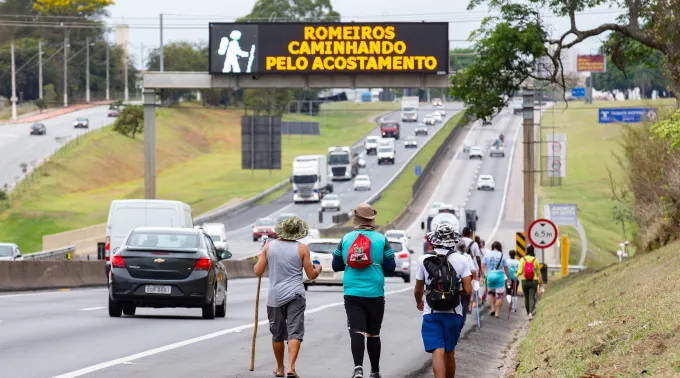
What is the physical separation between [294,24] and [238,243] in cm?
3540

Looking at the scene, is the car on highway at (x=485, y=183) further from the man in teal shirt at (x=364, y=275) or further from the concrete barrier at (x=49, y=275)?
the man in teal shirt at (x=364, y=275)

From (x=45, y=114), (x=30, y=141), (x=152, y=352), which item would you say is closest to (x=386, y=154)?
(x=30, y=141)

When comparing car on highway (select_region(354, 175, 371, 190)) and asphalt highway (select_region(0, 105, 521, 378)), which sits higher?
asphalt highway (select_region(0, 105, 521, 378))

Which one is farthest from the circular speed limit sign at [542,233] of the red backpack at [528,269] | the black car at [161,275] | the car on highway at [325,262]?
the black car at [161,275]

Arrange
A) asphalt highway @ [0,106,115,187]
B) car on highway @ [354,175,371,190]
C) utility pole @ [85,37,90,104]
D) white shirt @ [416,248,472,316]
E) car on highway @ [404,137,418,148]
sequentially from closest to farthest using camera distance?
white shirt @ [416,248,472,316], asphalt highway @ [0,106,115,187], car on highway @ [354,175,371,190], car on highway @ [404,137,418,148], utility pole @ [85,37,90,104]

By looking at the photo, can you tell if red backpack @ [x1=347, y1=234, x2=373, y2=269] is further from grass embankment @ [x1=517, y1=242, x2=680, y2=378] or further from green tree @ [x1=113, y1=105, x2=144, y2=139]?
green tree @ [x1=113, y1=105, x2=144, y2=139]

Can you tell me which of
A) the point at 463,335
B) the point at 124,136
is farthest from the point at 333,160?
the point at 463,335

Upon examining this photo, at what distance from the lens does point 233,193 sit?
10731cm

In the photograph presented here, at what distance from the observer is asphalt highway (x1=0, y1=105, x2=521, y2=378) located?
13352mm

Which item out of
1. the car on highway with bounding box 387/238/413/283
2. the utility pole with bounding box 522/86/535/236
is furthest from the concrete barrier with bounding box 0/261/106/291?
the utility pole with bounding box 522/86/535/236

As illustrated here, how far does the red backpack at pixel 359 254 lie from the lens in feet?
39.8

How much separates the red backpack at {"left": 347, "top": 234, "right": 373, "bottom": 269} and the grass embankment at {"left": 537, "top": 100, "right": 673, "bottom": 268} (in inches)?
1657

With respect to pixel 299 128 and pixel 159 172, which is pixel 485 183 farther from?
pixel 299 128

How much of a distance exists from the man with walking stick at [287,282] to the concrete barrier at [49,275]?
62.4ft
